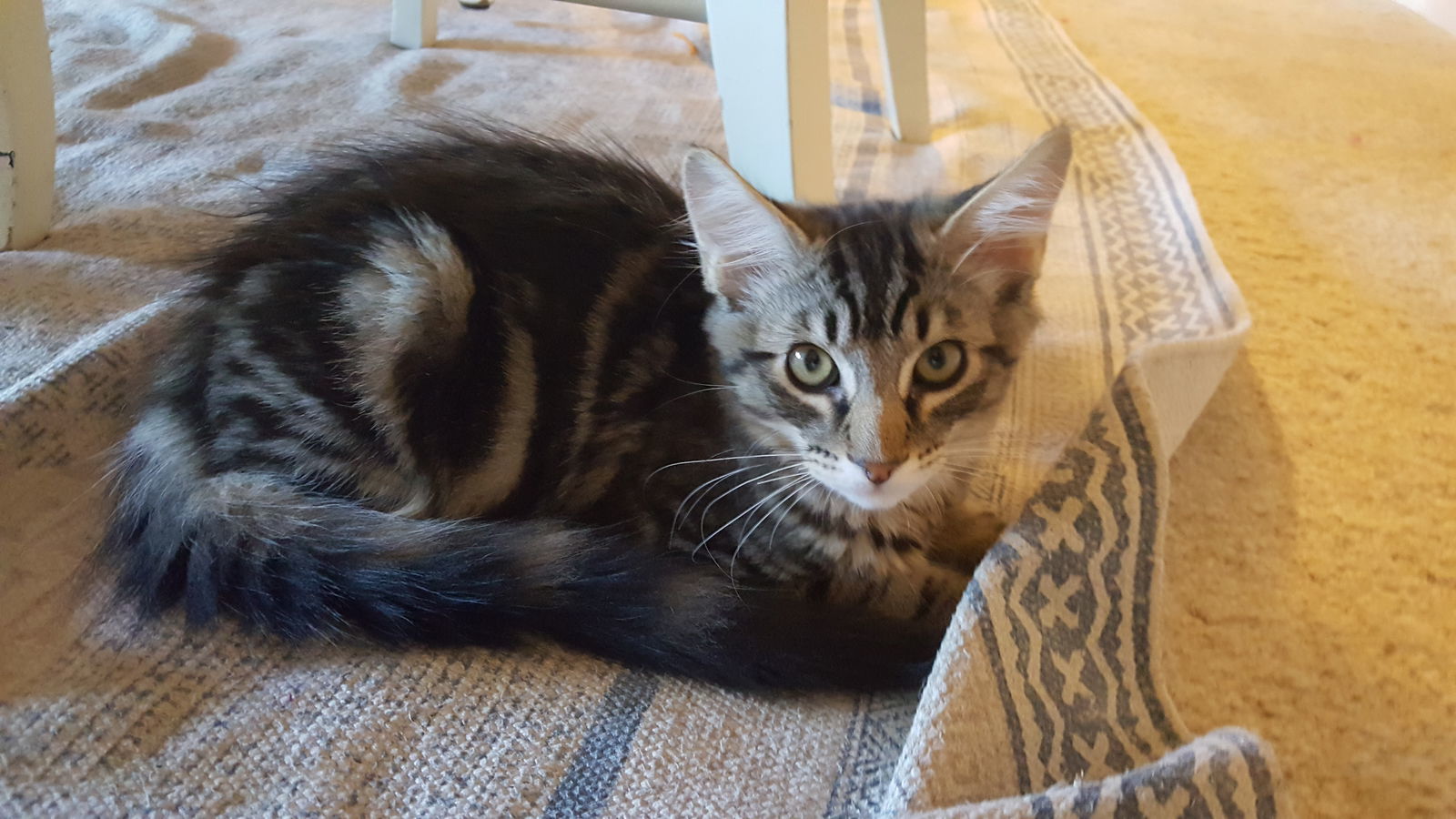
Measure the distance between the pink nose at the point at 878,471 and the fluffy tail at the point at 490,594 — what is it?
13cm

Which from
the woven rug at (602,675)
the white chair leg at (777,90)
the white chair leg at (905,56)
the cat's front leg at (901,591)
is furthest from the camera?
the white chair leg at (905,56)

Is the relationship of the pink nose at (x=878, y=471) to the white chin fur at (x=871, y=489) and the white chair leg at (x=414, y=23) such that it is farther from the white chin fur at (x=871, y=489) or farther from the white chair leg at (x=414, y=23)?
the white chair leg at (x=414, y=23)

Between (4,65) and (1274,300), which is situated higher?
(4,65)

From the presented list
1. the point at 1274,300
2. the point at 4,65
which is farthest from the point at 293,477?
the point at 1274,300

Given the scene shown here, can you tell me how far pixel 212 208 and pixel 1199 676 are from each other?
136cm

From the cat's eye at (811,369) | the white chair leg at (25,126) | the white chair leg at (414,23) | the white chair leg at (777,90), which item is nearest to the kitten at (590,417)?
the cat's eye at (811,369)

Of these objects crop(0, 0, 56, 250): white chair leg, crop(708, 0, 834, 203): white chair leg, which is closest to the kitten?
crop(708, 0, 834, 203): white chair leg

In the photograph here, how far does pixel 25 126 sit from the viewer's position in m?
1.12

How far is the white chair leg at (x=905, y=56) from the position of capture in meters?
1.72

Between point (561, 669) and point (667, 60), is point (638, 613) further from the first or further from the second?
point (667, 60)

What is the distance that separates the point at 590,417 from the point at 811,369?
0.25 metres

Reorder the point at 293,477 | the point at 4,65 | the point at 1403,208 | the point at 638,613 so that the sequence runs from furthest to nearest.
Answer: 1. the point at 1403,208
2. the point at 4,65
3. the point at 293,477
4. the point at 638,613

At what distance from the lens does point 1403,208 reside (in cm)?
157

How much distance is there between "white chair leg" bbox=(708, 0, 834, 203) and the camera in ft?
3.52
